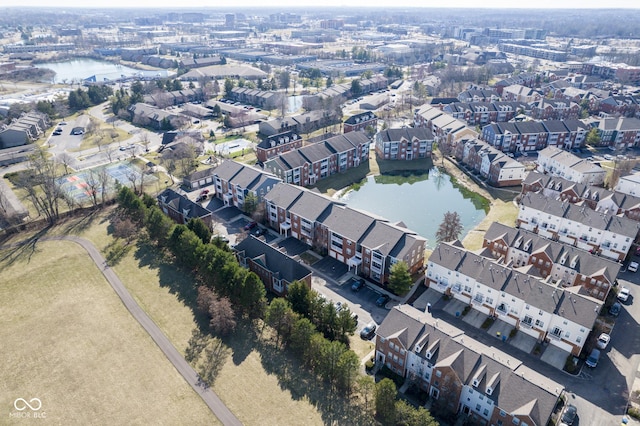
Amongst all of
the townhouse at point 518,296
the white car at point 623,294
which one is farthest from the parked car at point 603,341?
the white car at point 623,294

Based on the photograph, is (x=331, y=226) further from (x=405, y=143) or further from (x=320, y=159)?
(x=405, y=143)

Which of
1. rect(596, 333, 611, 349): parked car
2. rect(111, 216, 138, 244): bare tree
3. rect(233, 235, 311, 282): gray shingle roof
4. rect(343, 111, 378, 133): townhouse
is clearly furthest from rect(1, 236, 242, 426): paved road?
rect(343, 111, 378, 133): townhouse

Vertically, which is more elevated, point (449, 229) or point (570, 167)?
point (570, 167)

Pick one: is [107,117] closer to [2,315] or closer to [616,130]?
[2,315]

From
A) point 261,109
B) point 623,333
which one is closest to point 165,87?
point 261,109

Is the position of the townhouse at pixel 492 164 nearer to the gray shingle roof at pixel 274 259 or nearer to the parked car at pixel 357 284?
the parked car at pixel 357 284

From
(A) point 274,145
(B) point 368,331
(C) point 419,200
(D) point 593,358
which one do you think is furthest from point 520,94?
(B) point 368,331
